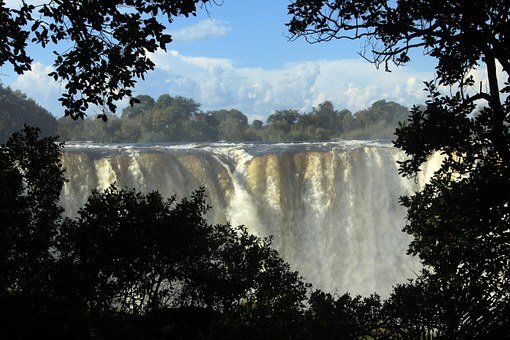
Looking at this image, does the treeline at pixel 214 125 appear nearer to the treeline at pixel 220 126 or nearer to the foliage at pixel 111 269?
the treeline at pixel 220 126

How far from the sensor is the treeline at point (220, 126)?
62875mm

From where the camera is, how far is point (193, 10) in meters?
6.16

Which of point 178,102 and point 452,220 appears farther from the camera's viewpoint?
point 178,102

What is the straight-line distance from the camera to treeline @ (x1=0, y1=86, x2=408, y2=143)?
62438mm

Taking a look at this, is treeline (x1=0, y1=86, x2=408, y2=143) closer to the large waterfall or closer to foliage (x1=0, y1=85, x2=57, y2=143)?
foliage (x1=0, y1=85, x2=57, y2=143)

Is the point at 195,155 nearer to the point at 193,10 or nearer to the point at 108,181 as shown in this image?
the point at 108,181

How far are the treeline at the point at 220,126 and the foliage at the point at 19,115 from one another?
330 cm

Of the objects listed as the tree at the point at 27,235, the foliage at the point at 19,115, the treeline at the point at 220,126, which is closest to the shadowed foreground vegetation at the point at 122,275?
the tree at the point at 27,235

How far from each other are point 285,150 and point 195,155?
364 cm

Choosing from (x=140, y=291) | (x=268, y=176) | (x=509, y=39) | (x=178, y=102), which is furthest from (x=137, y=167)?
(x=178, y=102)

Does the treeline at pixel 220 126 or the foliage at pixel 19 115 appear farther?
the treeline at pixel 220 126

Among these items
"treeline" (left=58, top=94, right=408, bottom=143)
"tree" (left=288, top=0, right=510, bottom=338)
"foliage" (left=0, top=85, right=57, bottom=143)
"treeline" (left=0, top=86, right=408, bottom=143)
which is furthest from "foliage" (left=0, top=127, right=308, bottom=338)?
"treeline" (left=58, top=94, right=408, bottom=143)

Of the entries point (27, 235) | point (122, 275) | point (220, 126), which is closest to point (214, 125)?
point (220, 126)

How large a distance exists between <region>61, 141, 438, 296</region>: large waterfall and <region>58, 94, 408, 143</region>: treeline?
37.3 metres
